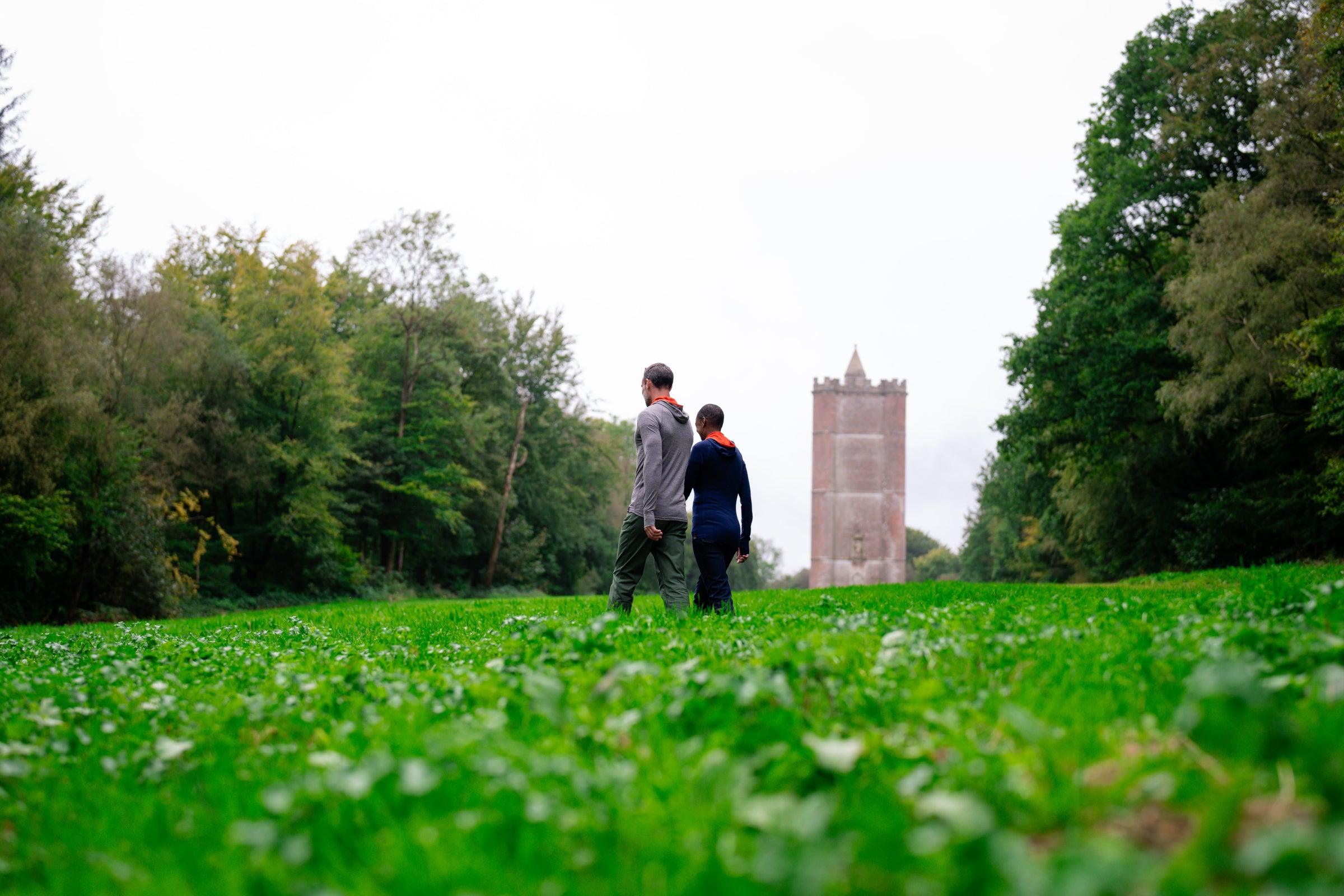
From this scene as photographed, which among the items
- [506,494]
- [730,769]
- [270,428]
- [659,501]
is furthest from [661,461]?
[506,494]

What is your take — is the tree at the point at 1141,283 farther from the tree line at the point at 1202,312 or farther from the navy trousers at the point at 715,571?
the navy trousers at the point at 715,571

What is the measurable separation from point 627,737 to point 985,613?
402 cm

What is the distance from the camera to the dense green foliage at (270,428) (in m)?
22.1

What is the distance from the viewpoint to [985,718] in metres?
2.86

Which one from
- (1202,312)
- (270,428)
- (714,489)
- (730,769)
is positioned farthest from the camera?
(270,428)

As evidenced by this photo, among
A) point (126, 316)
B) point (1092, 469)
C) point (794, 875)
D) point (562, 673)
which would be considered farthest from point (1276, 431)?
point (126, 316)

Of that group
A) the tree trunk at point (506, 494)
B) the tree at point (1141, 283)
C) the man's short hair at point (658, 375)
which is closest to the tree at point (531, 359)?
the tree trunk at point (506, 494)

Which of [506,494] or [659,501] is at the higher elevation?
[506,494]

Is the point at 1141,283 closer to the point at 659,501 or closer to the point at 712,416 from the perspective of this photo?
the point at 712,416

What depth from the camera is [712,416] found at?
27.9ft

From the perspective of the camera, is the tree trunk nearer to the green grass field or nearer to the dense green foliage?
the dense green foliage

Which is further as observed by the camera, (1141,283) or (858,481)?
(858,481)

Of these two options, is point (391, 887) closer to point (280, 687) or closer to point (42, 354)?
point (280, 687)

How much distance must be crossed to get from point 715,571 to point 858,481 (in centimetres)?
7635
